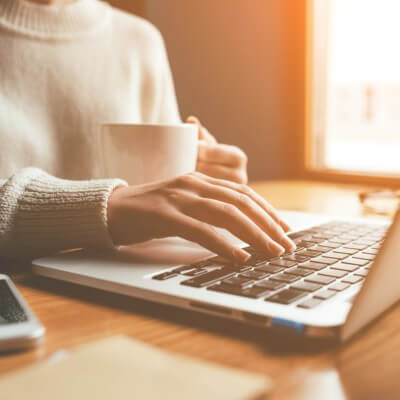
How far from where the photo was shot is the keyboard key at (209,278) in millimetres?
406

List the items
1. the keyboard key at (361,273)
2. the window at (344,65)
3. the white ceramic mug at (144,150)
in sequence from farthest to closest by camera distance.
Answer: the window at (344,65), the white ceramic mug at (144,150), the keyboard key at (361,273)

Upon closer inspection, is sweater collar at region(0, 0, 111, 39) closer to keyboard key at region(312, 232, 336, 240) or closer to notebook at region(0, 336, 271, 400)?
keyboard key at region(312, 232, 336, 240)

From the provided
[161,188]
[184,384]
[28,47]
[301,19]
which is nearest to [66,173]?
[28,47]

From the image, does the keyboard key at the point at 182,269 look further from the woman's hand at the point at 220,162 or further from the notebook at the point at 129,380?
the woman's hand at the point at 220,162

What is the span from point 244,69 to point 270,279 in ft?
4.18

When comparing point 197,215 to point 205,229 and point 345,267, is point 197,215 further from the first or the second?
point 345,267

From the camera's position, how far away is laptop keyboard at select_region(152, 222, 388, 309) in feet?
1.24

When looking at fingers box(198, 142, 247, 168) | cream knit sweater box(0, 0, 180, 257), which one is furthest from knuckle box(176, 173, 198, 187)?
cream knit sweater box(0, 0, 180, 257)

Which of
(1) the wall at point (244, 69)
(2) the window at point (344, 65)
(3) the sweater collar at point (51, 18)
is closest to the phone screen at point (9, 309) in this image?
(3) the sweater collar at point (51, 18)

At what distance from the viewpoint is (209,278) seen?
0.42m

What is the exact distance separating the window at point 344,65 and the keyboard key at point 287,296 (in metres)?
1.31

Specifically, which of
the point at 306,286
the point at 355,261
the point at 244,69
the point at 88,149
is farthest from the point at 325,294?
the point at 244,69

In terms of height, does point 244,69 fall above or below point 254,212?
above

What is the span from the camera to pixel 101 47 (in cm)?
114
